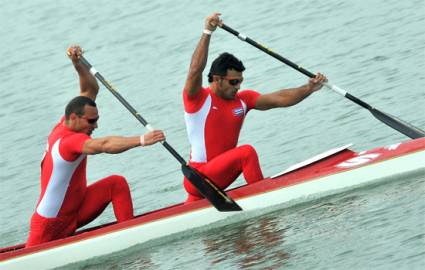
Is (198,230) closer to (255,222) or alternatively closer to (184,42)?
(255,222)

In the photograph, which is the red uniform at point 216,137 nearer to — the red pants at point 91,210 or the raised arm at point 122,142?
the red pants at point 91,210

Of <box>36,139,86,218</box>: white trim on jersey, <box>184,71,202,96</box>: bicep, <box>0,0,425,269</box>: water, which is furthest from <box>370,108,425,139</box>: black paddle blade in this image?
<box>36,139,86,218</box>: white trim on jersey

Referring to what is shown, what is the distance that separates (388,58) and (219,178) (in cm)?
744

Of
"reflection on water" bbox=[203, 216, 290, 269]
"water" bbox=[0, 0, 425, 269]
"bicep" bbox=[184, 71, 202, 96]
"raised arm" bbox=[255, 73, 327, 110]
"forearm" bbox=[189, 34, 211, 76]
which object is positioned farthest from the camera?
"raised arm" bbox=[255, 73, 327, 110]

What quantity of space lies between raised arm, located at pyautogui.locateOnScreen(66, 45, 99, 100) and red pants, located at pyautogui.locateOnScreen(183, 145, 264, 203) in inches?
57.8

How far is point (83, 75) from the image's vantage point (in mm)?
14281

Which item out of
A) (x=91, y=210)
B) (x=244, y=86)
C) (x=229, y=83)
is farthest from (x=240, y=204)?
(x=244, y=86)

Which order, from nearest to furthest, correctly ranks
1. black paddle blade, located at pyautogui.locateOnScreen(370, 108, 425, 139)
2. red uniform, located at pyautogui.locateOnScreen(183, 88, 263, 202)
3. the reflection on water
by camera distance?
the reflection on water
red uniform, located at pyautogui.locateOnScreen(183, 88, 263, 202)
black paddle blade, located at pyautogui.locateOnScreen(370, 108, 425, 139)

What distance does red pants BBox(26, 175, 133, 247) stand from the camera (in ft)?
44.7

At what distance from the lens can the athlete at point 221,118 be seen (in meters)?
13.5

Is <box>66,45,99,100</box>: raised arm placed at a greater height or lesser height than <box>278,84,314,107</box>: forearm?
greater

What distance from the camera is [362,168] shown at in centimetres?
1343

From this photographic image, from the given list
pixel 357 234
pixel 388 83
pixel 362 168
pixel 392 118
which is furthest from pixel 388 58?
pixel 357 234

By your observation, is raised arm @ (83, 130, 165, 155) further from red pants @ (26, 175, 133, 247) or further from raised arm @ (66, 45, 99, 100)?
raised arm @ (66, 45, 99, 100)
